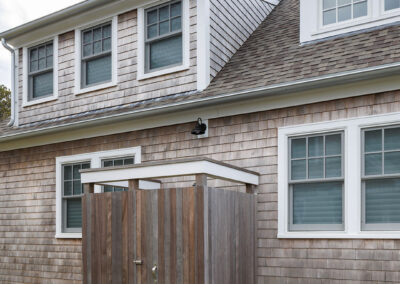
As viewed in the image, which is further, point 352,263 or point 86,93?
point 86,93

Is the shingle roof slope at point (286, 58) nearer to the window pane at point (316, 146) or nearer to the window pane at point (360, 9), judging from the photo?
the window pane at point (360, 9)

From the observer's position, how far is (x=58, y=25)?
992cm

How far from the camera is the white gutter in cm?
605

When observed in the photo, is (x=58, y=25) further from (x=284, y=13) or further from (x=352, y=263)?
(x=352, y=263)

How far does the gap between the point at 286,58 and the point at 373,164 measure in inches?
89.4

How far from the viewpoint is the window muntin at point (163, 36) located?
8445 millimetres

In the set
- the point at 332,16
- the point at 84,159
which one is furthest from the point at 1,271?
the point at 332,16

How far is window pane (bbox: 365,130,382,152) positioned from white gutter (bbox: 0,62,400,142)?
2.30ft

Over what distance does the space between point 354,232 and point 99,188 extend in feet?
15.4

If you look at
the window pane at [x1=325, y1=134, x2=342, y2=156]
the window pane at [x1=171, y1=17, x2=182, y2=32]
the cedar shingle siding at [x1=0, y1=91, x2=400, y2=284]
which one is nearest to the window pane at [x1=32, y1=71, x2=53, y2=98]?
the cedar shingle siding at [x1=0, y1=91, x2=400, y2=284]

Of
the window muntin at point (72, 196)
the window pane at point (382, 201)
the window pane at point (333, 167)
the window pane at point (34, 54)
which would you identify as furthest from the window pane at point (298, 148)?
the window pane at point (34, 54)

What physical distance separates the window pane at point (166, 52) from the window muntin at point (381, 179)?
11.5 ft

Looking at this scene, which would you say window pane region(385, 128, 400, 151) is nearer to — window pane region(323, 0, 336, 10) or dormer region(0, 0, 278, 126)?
window pane region(323, 0, 336, 10)

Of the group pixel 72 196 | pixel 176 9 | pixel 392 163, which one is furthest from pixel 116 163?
pixel 392 163
